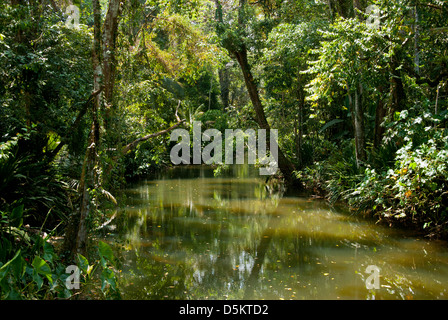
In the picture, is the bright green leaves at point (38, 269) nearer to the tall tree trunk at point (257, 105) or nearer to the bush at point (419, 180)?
the bush at point (419, 180)

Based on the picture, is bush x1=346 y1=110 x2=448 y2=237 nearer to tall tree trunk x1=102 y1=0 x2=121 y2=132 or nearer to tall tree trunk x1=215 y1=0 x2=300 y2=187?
tall tree trunk x1=102 y1=0 x2=121 y2=132

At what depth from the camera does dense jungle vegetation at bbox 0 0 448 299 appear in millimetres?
4066

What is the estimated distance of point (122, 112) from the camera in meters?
4.72

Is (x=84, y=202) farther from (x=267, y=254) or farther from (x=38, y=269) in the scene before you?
(x=267, y=254)

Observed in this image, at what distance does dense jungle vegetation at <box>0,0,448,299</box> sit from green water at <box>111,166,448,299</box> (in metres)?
0.51

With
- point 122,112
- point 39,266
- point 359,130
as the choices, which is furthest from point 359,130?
point 39,266

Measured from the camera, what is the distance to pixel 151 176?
15.9 metres

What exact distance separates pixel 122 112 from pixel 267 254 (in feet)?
9.93

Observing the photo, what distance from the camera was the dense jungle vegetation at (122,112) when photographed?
407 centimetres

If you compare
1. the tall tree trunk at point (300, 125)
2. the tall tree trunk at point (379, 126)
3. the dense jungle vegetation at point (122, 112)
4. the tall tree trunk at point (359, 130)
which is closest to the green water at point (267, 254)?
the dense jungle vegetation at point (122, 112)

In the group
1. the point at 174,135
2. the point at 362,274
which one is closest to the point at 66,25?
the point at 362,274

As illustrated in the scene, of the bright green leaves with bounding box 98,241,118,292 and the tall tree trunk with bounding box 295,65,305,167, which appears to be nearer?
the bright green leaves with bounding box 98,241,118,292

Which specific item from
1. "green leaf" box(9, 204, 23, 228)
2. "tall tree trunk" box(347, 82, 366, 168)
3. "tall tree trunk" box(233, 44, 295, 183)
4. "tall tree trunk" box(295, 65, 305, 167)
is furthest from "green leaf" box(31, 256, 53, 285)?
"tall tree trunk" box(295, 65, 305, 167)

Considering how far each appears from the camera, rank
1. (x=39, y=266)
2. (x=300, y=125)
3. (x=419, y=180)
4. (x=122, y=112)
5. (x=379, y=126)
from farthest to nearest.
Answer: (x=300, y=125), (x=379, y=126), (x=419, y=180), (x=122, y=112), (x=39, y=266)
